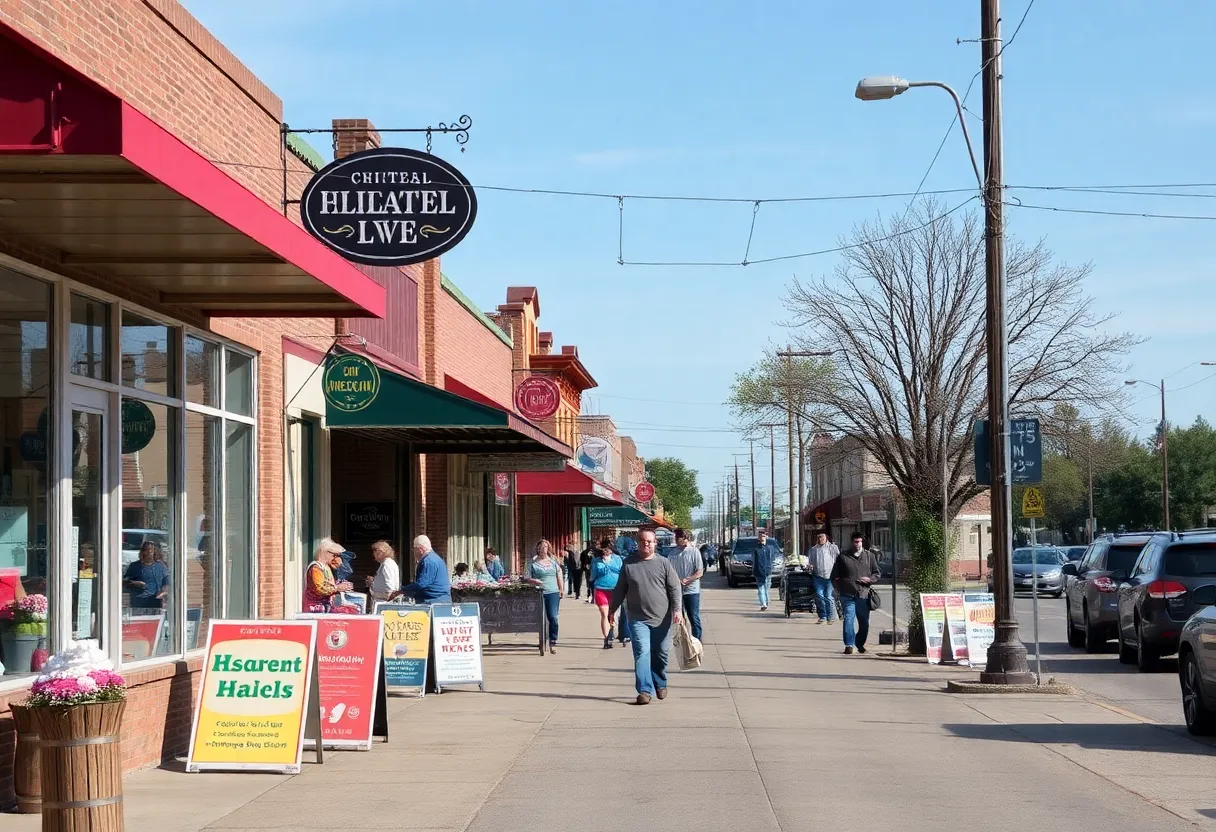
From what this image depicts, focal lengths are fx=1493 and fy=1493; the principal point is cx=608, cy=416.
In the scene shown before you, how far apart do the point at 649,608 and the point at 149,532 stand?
17.3 feet

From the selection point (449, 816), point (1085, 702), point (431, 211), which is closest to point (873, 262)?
point (1085, 702)

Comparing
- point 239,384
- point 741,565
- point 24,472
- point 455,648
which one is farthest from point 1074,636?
point 741,565

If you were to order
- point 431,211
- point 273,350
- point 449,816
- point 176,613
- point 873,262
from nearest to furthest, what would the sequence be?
point 449,816 → point 176,613 → point 431,211 → point 273,350 → point 873,262

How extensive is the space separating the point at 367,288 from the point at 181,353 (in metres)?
1.64

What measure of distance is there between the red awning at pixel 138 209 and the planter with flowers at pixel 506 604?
8.37 metres

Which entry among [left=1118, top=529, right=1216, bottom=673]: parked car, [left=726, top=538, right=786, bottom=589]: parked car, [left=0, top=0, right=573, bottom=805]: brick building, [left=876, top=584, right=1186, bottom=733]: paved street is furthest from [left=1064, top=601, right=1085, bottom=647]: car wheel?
[left=726, top=538, right=786, bottom=589]: parked car

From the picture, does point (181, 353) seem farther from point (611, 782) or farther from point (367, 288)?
point (611, 782)

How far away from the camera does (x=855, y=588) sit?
2173 centimetres

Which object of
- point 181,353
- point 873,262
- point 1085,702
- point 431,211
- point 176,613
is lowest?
point 1085,702

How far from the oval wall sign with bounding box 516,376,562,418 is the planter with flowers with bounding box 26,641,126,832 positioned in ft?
91.1

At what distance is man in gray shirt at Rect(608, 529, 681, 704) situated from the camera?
15.0 m

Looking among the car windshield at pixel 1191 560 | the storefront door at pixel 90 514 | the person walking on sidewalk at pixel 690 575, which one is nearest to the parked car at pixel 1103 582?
the car windshield at pixel 1191 560

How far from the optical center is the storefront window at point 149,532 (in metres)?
11.3

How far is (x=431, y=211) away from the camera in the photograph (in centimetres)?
1319
